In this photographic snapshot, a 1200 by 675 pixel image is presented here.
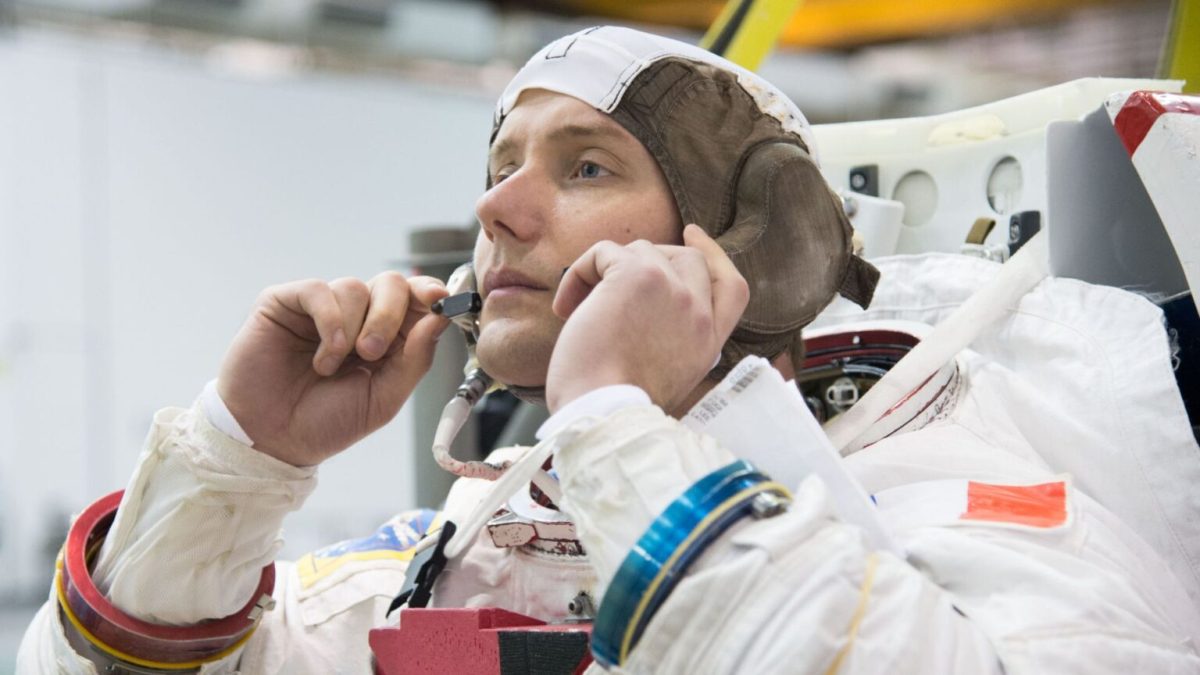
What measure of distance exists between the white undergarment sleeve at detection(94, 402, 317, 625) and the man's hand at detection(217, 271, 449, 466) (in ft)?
0.13

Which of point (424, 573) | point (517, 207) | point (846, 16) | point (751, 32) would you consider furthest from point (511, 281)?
point (846, 16)

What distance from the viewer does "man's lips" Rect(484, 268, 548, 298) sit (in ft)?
4.20

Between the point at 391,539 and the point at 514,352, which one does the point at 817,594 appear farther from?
the point at 391,539

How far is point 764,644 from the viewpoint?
0.79 meters

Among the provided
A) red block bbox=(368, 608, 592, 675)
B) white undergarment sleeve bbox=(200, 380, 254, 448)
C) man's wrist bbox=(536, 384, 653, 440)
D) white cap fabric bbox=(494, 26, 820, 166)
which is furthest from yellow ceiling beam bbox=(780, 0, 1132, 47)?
man's wrist bbox=(536, 384, 653, 440)

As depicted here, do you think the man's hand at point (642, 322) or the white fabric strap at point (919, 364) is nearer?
the man's hand at point (642, 322)

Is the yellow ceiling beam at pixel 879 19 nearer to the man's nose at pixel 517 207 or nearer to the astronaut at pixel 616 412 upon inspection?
the astronaut at pixel 616 412

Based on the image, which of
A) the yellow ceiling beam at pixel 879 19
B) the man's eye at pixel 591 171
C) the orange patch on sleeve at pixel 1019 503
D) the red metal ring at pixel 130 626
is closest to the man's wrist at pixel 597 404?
the orange patch on sleeve at pixel 1019 503

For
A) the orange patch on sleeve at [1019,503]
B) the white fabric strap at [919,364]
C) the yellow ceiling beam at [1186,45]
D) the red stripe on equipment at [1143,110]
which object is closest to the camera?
the orange patch on sleeve at [1019,503]

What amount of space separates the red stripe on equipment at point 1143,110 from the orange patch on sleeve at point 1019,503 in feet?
1.18

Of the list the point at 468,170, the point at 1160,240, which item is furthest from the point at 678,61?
the point at 468,170

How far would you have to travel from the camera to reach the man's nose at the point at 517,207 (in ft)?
4.26

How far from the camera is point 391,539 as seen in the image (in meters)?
1.63

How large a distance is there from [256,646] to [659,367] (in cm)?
83
